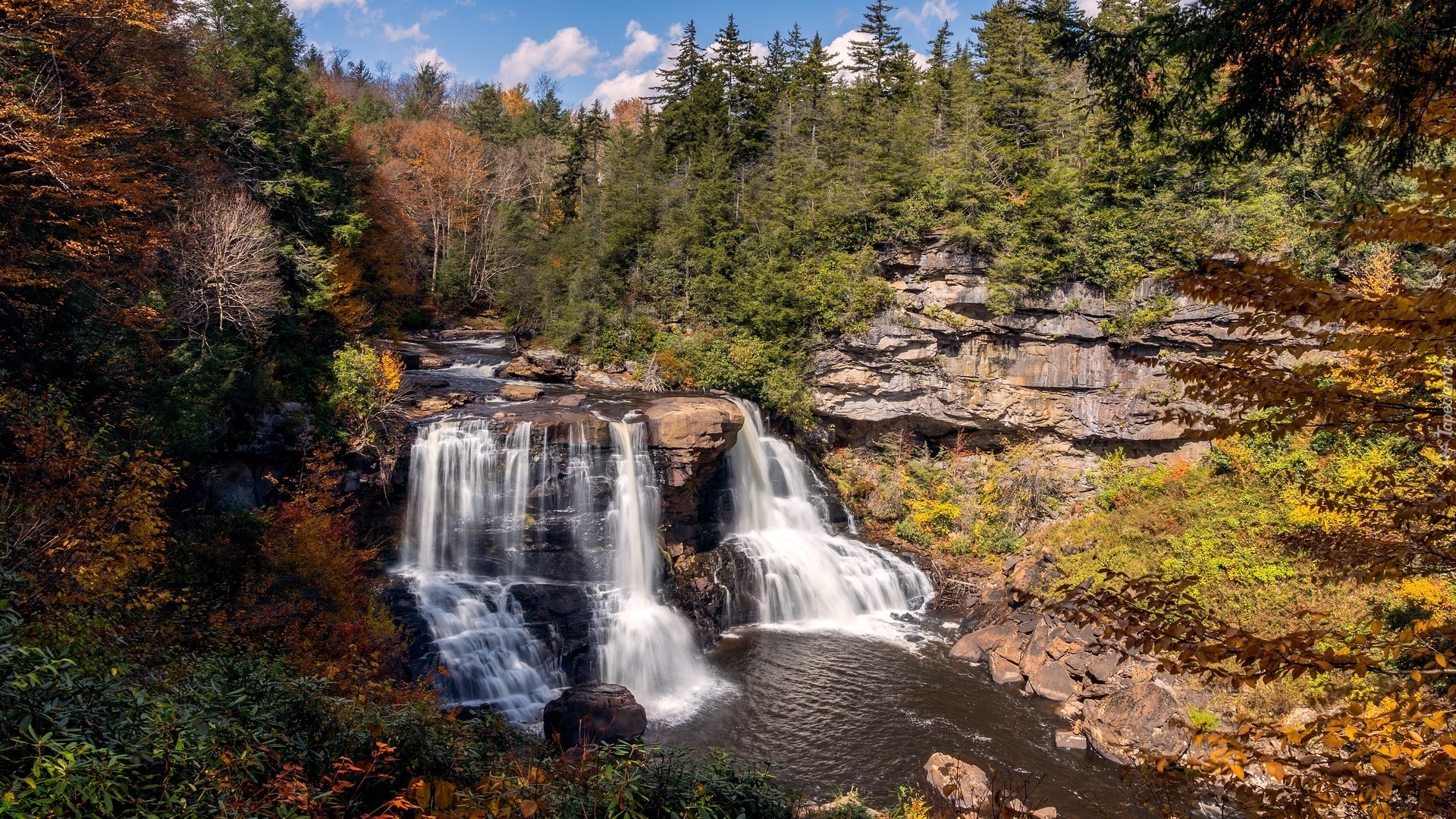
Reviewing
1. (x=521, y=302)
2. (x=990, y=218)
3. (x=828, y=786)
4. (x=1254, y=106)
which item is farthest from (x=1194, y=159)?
(x=521, y=302)

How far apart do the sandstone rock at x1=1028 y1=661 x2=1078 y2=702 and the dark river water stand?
26cm

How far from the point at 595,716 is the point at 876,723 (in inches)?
223

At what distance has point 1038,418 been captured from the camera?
23.4m

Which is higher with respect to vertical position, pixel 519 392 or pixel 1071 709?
pixel 519 392

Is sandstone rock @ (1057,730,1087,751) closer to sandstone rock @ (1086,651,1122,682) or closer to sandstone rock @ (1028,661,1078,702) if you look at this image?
sandstone rock @ (1028,661,1078,702)

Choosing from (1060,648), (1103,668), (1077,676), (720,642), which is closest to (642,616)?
(720,642)

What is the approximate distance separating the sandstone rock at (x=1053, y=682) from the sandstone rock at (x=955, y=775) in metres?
3.72

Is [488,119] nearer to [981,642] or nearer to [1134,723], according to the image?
[981,642]

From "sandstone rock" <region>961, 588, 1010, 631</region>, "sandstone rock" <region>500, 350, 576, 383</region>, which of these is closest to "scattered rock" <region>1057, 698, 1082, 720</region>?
"sandstone rock" <region>961, 588, 1010, 631</region>

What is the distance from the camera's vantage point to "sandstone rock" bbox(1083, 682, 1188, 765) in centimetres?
1257

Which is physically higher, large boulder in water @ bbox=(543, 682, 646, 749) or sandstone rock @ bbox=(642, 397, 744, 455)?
sandstone rock @ bbox=(642, 397, 744, 455)

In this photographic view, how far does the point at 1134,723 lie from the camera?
13055mm

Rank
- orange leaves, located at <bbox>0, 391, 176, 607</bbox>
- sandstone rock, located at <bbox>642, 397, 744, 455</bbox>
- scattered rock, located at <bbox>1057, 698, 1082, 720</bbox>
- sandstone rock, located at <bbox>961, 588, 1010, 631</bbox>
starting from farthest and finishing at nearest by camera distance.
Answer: sandstone rock, located at <bbox>642, 397, 744, 455</bbox> < sandstone rock, located at <bbox>961, 588, 1010, 631</bbox> < scattered rock, located at <bbox>1057, 698, 1082, 720</bbox> < orange leaves, located at <bbox>0, 391, 176, 607</bbox>

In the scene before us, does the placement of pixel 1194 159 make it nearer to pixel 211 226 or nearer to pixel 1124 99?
pixel 1124 99
